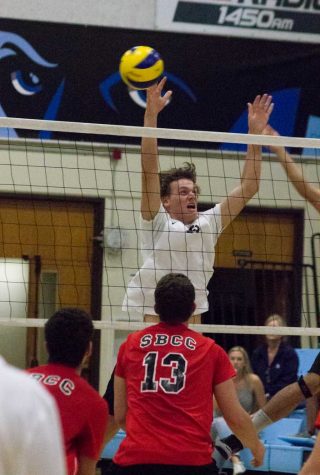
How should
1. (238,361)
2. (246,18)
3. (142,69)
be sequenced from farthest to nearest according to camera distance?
1. (246,18)
2. (238,361)
3. (142,69)

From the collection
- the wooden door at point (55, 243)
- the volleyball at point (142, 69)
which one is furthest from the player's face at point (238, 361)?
the volleyball at point (142, 69)

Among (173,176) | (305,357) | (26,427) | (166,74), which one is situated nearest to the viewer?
(26,427)

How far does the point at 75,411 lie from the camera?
4.64m

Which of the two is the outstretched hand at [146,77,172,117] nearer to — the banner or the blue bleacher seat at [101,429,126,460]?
the blue bleacher seat at [101,429,126,460]

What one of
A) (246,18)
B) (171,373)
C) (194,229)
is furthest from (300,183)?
(246,18)

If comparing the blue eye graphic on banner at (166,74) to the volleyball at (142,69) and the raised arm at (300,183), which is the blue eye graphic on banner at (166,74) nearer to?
the volleyball at (142,69)

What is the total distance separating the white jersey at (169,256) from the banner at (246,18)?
6447 millimetres

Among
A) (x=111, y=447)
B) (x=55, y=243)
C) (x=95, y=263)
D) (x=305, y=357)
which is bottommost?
(x=111, y=447)

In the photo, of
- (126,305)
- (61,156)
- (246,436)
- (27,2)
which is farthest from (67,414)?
(27,2)

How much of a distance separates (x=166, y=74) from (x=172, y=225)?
6.27 m

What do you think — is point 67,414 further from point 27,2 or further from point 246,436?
point 27,2

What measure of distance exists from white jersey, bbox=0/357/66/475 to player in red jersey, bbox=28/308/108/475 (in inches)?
91.4

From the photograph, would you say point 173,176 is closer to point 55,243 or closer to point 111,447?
point 111,447

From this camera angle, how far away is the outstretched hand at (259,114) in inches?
282
